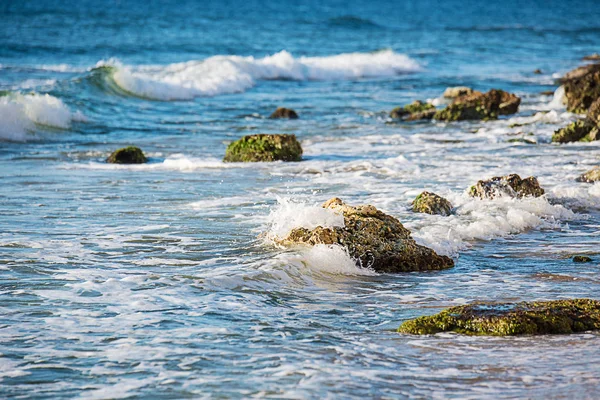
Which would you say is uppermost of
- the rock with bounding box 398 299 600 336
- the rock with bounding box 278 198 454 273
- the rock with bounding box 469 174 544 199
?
the rock with bounding box 469 174 544 199

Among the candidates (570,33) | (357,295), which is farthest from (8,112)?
(570,33)

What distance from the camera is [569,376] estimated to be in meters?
5.68

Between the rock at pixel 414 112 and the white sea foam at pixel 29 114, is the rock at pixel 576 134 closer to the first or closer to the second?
the rock at pixel 414 112

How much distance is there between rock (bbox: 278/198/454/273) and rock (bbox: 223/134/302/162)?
6.80 m

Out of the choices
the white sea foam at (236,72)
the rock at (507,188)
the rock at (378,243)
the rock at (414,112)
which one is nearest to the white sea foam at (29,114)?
the white sea foam at (236,72)

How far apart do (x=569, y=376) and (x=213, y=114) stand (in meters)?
18.4

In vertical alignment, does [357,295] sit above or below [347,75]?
below

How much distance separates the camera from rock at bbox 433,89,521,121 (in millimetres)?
21375

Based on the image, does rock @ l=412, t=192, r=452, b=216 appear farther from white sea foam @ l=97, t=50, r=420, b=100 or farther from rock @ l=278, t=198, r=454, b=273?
white sea foam @ l=97, t=50, r=420, b=100

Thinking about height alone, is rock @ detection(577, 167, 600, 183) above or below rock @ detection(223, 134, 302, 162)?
below

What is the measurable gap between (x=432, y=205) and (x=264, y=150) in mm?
5143

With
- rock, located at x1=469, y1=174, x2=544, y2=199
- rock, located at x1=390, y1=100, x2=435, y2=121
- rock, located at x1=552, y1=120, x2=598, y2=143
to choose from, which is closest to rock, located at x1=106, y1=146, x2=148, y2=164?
rock, located at x1=469, y1=174, x2=544, y2=199

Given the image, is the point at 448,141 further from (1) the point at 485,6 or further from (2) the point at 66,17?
(1) the point at 485,6

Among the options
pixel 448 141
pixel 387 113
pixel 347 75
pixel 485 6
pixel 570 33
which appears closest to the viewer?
pixel 448 141
